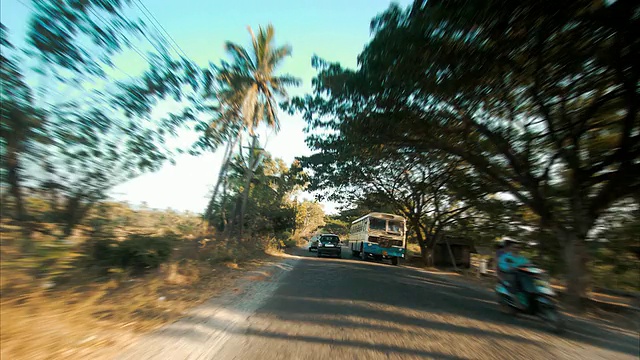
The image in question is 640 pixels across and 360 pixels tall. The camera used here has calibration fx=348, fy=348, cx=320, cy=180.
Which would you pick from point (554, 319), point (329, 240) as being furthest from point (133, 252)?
point (329, 240)

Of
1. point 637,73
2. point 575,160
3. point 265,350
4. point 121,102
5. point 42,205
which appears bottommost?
point 265,350

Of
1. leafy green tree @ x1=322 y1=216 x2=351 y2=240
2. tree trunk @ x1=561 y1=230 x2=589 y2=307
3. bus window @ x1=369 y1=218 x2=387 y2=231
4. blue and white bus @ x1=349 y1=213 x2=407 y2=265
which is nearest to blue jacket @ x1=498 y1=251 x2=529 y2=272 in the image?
tree trunk @ x1=561 y1=230 x2=589 y2=307

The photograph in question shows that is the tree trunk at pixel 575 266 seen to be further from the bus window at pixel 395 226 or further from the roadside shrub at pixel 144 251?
the bus window at pixel 395 226

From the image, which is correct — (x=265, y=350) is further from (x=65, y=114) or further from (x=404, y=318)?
(x=65, y=114)

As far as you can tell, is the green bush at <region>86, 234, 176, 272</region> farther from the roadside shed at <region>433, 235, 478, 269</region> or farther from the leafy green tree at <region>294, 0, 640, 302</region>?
the roadside shed at <region>433, 235, 478, 269</region>

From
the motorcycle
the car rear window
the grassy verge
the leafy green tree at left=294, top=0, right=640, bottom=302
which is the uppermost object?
the leafy green tree at left=294, top=0, right=640, bottom=302

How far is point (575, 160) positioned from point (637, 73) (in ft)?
9.80

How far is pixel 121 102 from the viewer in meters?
6.80

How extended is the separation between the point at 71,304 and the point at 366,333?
14.8ft

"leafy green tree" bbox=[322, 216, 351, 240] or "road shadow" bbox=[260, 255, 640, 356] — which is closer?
"road shadow" bbox=[260, 255, 640, 356]

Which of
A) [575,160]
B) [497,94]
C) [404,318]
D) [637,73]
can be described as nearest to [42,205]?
[404,318]

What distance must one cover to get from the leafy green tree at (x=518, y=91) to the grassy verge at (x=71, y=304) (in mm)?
7221

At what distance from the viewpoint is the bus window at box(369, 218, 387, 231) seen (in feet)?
76.8

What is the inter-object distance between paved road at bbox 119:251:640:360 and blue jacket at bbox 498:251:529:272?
997 mm
